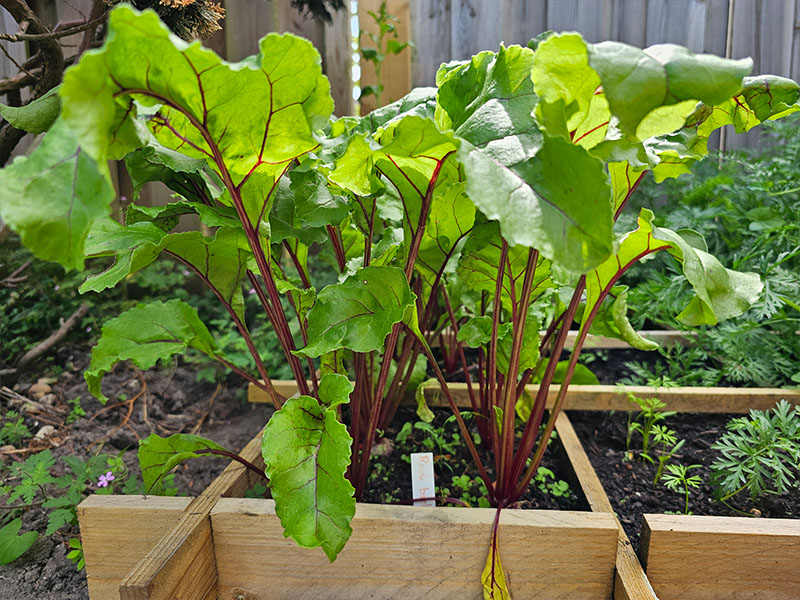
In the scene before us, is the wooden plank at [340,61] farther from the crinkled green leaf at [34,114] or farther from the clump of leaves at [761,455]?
the clump of leaves at [761,455]

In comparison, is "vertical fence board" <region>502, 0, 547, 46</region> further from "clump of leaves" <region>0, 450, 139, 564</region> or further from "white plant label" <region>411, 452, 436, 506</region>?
"clump of leaves" <region>0, 450, 139, 564</region>

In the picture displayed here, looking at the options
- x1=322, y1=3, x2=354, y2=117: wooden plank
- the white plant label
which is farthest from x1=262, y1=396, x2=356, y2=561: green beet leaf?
x1=322, y1=3, x2=354, y2=117: wooden plank

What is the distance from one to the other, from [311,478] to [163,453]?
37cm

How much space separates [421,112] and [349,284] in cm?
26

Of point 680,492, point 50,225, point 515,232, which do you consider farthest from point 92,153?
point 680,492

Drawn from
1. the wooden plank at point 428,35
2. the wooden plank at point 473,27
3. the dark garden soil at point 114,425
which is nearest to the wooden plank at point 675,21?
the wooden plank at point 473,27

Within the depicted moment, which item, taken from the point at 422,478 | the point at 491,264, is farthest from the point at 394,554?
the point at 491,264

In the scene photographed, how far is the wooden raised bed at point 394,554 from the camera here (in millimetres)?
796

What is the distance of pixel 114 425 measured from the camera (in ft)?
4.85

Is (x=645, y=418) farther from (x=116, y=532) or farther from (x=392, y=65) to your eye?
(x=392, y=65)

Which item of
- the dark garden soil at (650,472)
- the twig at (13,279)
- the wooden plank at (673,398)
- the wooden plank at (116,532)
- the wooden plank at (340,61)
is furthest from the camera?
the wooden plank at (340,61)

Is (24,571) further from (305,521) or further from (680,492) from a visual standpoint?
(680,492)

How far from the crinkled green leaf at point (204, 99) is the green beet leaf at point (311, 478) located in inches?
12.7

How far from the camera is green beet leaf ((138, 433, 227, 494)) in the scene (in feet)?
2.90
